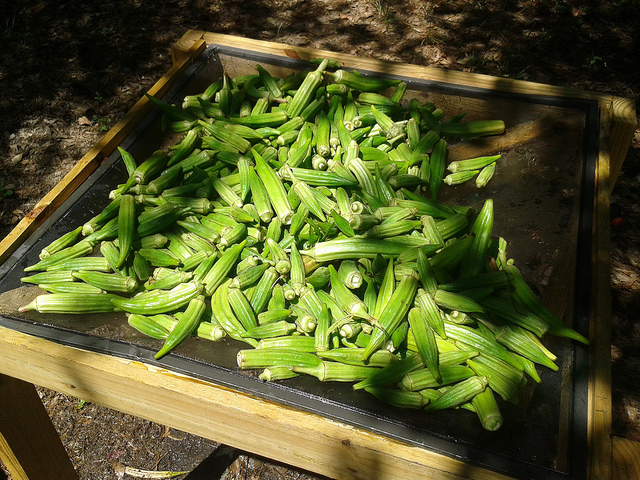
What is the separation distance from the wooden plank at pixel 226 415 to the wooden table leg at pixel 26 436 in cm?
21

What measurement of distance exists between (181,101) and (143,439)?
196 centimetres

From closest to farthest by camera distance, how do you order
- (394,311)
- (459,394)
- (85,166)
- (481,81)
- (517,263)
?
(459,394)
(394,311)
(517,263)
(85,166)
(481,81)

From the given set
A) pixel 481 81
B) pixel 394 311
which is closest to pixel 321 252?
pixel 394 311

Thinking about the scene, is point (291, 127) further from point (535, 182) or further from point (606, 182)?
point (606, 182)

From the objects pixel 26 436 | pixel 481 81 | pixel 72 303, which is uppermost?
pixel 481 81

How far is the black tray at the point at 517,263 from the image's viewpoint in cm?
154

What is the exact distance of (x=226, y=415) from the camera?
159cm

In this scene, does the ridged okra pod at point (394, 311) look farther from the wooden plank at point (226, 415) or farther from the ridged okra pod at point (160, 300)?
the ridged okra pod at point (160, 300)

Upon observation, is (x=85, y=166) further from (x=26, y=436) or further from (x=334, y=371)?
(x=334, y=371)

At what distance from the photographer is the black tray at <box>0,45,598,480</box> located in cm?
154

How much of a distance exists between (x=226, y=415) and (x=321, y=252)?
753 millimetres

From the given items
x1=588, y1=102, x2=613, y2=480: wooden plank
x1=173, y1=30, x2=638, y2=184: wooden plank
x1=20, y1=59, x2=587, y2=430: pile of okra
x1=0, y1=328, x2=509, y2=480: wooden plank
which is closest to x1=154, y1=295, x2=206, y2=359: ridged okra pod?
x1=20, y1=59, x2=587, y2=430: pile of okra

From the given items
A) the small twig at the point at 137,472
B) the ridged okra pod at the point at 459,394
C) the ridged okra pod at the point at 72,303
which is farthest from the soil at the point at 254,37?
the ridged okra pod at the point at 459,394

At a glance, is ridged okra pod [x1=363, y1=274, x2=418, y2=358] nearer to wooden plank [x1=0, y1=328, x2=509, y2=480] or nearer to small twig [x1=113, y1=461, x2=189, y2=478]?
wooden plank [x1=0, y1=328, x2=509, y2=480]
